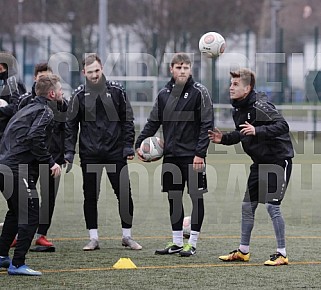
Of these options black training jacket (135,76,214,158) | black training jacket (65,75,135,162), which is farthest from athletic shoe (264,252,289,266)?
black training jacket (65,75,135,162)

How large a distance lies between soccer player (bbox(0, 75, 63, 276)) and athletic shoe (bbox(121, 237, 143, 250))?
65.3 inches

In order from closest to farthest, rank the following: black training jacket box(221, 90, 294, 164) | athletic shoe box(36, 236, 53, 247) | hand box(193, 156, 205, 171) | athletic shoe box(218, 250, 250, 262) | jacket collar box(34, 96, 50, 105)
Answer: jacket collar box(34, 96, 50, 105), black training jacket box(221, 90, 294, 164), athletic shoe box(218, 250, 250, 262), hand box(193, 156, 205, 171), athletic shoe box(36, 236, 53, 247)

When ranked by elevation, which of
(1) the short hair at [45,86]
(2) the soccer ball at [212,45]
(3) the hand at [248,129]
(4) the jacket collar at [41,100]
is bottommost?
(3) the hand at [248,129]

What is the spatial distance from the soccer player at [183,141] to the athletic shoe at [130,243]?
34cm

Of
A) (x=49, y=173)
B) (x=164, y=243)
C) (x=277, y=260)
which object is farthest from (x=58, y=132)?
(x=277, y=260)

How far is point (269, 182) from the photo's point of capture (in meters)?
8.48

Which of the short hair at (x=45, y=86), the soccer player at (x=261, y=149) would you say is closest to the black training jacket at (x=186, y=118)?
the soccer player at (x=261, y=149)

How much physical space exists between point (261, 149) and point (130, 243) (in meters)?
1.79

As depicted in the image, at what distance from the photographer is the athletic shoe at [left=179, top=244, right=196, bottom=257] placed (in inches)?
350

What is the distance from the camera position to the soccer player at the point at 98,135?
9.32 meters

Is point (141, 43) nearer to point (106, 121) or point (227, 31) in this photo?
point (227, 31)

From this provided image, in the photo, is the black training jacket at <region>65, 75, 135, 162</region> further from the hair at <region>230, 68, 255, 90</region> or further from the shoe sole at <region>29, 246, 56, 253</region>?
the hair at <region>230, 68, 255, 90</region>

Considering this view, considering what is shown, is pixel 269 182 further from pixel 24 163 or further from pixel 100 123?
pixel 24 163

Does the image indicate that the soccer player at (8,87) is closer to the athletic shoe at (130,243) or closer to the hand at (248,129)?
the athletic shoe at (130,243)
